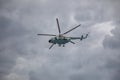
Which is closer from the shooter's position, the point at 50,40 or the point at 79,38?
the point at 50,40

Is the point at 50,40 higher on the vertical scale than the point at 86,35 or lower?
lower

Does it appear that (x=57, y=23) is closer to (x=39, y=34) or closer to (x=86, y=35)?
(x=39, y=34)

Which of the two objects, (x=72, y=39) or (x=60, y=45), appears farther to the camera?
(x=72, y=39)

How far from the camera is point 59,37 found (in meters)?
140

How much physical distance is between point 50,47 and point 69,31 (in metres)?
13.2

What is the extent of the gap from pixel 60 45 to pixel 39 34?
12.8 m

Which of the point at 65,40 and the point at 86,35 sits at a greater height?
the point at 86,35

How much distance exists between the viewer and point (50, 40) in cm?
13700

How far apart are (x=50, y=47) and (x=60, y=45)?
5.38 metres

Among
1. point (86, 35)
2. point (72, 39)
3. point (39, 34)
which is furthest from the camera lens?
point (86, 35)

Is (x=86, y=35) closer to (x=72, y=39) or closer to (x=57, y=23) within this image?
(x=72, y=39)

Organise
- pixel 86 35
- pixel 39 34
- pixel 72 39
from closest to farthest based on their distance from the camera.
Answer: pixel 39 34
pixel 72 39
pixel 86 35

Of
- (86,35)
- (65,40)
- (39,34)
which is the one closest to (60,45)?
(65,40)

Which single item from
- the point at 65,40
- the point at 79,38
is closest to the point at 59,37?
the point at 65,40
